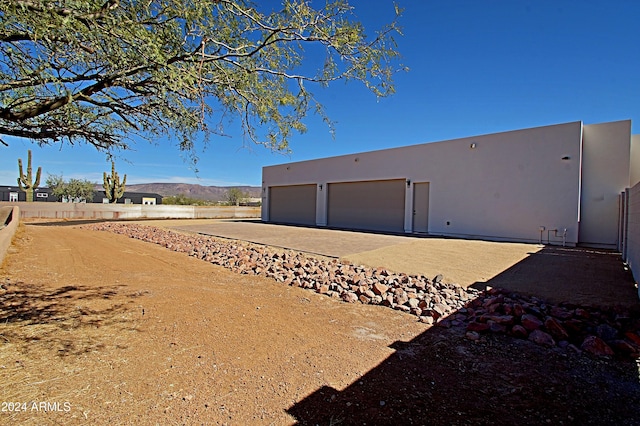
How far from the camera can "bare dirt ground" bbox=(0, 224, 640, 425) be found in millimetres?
2428

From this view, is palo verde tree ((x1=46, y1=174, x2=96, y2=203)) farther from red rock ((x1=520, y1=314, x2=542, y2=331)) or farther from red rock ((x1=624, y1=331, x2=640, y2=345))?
red rock ((x1=624, y1=331, x2=640, y2=345))

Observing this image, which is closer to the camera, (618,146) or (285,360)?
(285,360)

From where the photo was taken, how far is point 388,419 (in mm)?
2371

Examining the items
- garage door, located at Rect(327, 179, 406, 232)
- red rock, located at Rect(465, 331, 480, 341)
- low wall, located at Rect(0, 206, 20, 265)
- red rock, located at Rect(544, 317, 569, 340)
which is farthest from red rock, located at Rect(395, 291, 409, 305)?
garage door, located at Rect(327, 179, 406, 232)

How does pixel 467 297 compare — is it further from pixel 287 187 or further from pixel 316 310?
pixel 287 187

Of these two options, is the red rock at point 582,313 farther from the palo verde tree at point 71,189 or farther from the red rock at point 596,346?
the palo verde tree at point 71,189

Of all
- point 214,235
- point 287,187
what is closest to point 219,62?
point 214,235

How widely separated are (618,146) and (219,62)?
43.9 feet

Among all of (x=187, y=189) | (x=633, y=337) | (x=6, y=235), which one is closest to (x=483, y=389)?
(x=633, y=337)

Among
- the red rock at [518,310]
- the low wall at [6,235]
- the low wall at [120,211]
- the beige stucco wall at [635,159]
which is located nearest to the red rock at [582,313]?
the red rock at [518,310]

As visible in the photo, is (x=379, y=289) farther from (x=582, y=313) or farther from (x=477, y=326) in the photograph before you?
(x=582, y=313)

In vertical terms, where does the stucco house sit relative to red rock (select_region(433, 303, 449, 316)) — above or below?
above

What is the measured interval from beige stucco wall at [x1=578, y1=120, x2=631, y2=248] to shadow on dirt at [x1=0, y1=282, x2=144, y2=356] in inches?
548

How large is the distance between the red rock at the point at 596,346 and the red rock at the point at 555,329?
0.71ft
